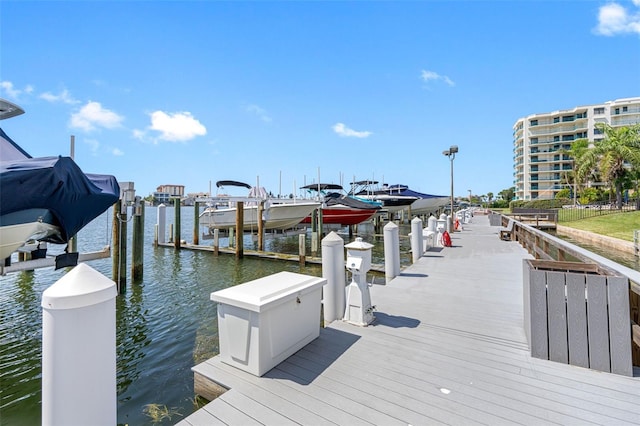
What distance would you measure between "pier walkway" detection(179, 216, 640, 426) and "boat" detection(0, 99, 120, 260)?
3.54m

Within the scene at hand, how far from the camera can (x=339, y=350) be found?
127 inches

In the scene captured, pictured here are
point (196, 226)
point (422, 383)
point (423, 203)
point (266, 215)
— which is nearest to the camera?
point (422, 383)

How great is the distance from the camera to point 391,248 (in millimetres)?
6270

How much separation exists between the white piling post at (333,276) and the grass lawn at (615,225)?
2005cm

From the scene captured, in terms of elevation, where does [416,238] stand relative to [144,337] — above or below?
above

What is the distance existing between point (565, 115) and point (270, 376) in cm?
7900

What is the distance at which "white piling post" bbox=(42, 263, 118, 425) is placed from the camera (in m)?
1.55

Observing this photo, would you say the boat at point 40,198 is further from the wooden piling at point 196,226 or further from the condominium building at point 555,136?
the condominium building at point 555,136

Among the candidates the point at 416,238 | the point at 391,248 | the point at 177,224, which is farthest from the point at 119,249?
the point at 416,238

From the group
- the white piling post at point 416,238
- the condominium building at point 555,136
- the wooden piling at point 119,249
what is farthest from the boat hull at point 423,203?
the condominium building at point 555,136

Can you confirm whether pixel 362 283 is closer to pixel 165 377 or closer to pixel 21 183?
pixel 165 377

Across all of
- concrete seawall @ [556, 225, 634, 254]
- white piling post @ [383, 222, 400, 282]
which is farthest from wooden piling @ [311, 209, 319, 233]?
concrete seawall @ [556, 225, 634, 254]

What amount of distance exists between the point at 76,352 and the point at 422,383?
253 cm

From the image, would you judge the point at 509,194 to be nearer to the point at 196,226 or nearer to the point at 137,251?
the point at 196,226
